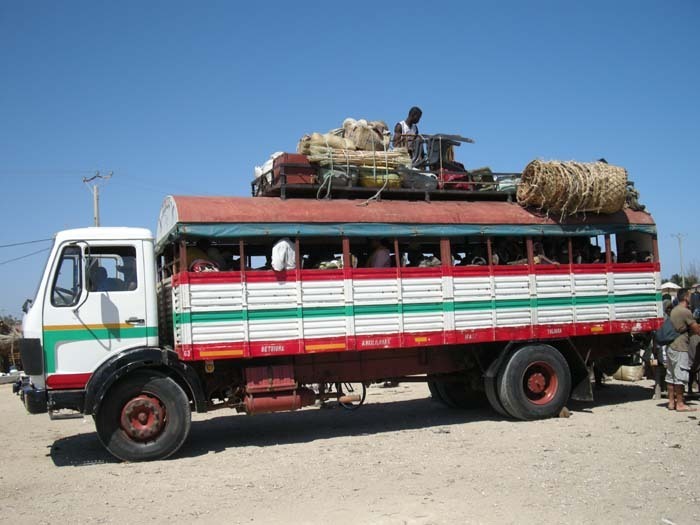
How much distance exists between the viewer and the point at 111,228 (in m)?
8.28

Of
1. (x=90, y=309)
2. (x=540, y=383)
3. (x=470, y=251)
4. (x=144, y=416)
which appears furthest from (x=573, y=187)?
(x=90, y=309)

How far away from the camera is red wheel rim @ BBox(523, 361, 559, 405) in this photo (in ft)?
Result: 33.1

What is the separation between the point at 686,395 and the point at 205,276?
27.8 feet

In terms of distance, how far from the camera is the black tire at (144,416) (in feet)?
25.9

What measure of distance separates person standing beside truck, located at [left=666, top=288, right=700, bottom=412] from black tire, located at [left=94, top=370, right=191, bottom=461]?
23.4ft

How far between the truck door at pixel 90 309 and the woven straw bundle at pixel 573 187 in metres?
5.87

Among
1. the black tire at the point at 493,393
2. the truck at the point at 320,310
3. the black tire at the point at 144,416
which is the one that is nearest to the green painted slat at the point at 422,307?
the truck at the point at 320,310

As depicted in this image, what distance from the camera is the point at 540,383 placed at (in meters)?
10.1

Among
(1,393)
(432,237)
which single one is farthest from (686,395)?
(1,393)

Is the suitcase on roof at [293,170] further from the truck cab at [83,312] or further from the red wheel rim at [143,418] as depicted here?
the red wheel rim at [143,418]

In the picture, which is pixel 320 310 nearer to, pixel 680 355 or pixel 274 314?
pixel 274 314

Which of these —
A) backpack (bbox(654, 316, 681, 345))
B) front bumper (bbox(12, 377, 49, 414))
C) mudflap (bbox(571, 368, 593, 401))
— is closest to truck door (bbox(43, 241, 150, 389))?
front bumper (bbox(12, 377, 49, 414))

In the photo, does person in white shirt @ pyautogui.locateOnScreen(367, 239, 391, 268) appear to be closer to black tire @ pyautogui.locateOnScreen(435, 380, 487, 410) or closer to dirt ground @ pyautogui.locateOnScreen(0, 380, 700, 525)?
dirt ground @ pyautogui.locateOnScreen(0, 380, 700, 525)

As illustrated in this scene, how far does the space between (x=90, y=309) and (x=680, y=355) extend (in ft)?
27.3
